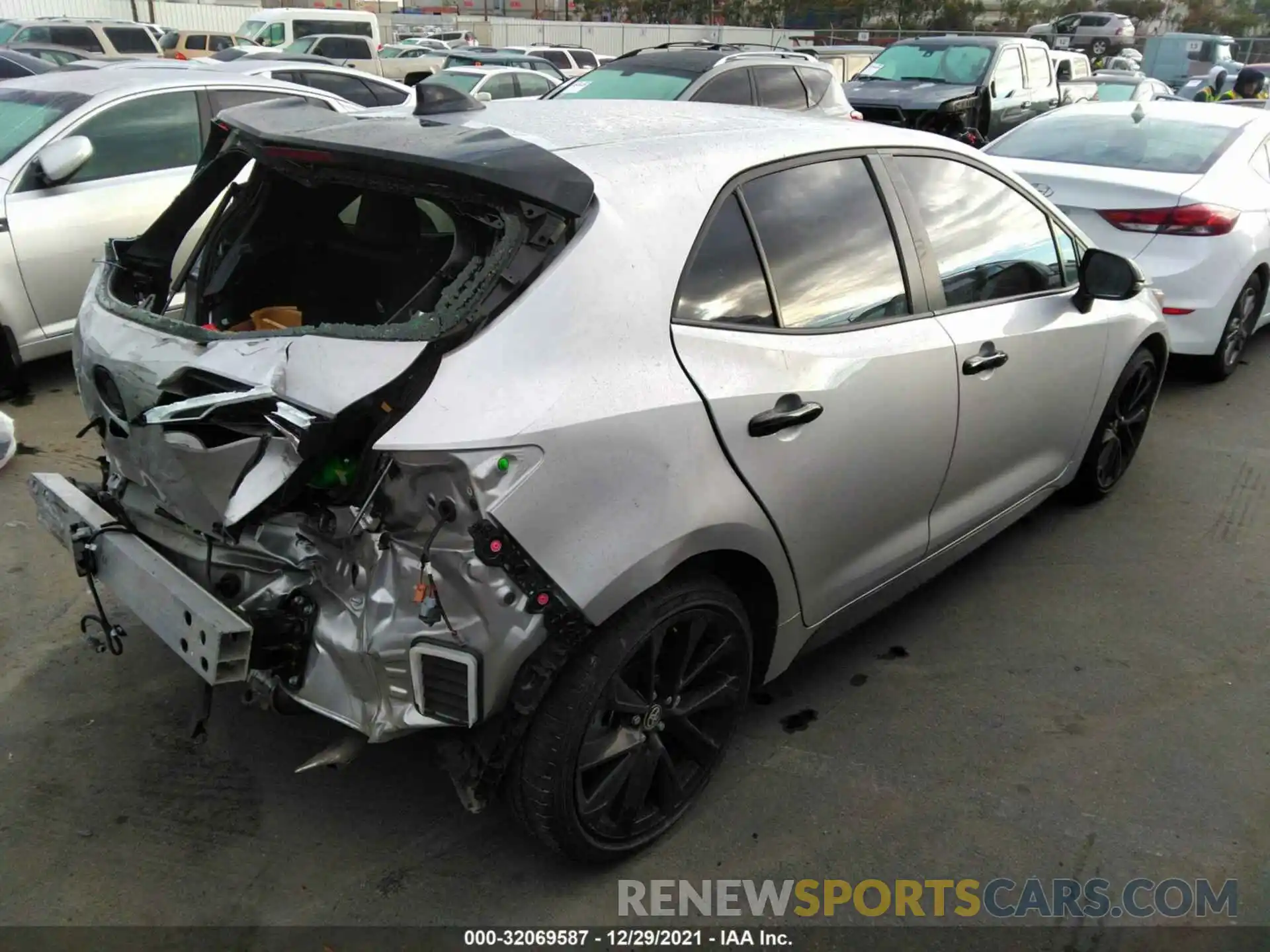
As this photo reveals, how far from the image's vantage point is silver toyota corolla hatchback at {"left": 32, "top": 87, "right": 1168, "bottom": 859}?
2.09m

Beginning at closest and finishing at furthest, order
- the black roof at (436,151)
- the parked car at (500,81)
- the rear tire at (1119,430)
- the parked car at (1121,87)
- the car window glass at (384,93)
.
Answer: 1. the black roof at (436,151)
2. the rear tire at (1119,430)
3. the car window glass at (384,93)
4. the parked car at (1121,87)
5. the parked car at (500,81)

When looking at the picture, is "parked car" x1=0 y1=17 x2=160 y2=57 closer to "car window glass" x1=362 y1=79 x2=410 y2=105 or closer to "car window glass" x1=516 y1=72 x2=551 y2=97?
"car window glass" x1=516 y1=72 x2=551 y2=97

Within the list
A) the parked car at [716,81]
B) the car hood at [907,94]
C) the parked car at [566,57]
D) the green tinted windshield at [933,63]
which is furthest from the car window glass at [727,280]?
the parked car at [566,57]

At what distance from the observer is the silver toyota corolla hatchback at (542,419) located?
209 centimetres

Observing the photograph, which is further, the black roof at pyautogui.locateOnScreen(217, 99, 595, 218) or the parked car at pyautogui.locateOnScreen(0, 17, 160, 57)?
the parked car at pyautogui.locateOnScreen(0, 17, 160, 57)

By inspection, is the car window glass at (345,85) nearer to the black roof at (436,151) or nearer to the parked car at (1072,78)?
the black roof at (436,151)

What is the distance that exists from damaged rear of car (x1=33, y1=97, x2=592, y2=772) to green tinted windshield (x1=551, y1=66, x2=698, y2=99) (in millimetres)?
7643

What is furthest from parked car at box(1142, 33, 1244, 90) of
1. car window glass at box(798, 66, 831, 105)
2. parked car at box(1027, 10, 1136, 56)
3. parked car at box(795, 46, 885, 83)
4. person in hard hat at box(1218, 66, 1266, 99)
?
car window glass at box(798, 66, 831, 105)

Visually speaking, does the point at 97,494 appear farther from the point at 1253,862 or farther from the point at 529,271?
the point at 1253,862

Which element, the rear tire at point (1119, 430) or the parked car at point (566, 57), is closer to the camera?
the rear tire at point (1119, 430)

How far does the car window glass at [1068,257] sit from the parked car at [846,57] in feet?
52.1

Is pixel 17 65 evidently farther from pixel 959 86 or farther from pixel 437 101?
pixel 437 101

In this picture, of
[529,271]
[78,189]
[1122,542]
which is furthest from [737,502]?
[78,189]

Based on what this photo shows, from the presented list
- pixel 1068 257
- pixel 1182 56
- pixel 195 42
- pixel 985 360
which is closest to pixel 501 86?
pixel 195 42
